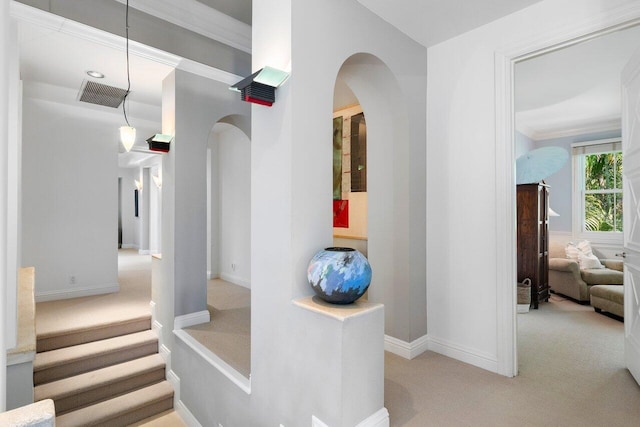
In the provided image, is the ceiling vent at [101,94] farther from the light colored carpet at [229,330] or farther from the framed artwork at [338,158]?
the light colored carpet at [229,330]

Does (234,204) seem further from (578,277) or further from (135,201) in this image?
(135,201)

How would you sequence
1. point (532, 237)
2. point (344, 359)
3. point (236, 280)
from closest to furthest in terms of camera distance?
point (344, 359) → point (532, 237) → point (236, 280)

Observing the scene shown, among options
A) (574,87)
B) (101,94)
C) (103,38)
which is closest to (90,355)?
(103,38)

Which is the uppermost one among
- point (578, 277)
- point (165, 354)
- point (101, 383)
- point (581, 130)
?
point (581, 130)

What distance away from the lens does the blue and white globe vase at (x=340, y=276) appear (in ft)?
5.44

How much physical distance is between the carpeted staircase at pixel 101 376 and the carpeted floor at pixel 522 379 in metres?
0.36

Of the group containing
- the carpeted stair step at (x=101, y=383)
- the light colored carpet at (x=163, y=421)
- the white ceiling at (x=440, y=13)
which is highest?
the white ceiling at (x=440, y=13)

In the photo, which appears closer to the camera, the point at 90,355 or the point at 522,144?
the point at 90,355

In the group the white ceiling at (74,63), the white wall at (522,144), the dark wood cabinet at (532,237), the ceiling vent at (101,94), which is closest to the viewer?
the white ceiling at (74,63)

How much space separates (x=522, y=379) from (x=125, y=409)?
330cm

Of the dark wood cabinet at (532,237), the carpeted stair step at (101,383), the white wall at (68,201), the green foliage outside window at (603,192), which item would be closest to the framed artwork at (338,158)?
the dark wood cabinet at (532,237)

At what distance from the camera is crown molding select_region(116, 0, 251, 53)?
2.93 meters

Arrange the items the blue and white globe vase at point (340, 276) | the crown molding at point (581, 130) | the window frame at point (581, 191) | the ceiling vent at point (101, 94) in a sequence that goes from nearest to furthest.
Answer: the blue and white globe vase at point (340, 276)
the ceiling vent at point (101, 94)
the crown molding at point (581, 130)
the window frame at point (581, 191)

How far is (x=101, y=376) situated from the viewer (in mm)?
3135
